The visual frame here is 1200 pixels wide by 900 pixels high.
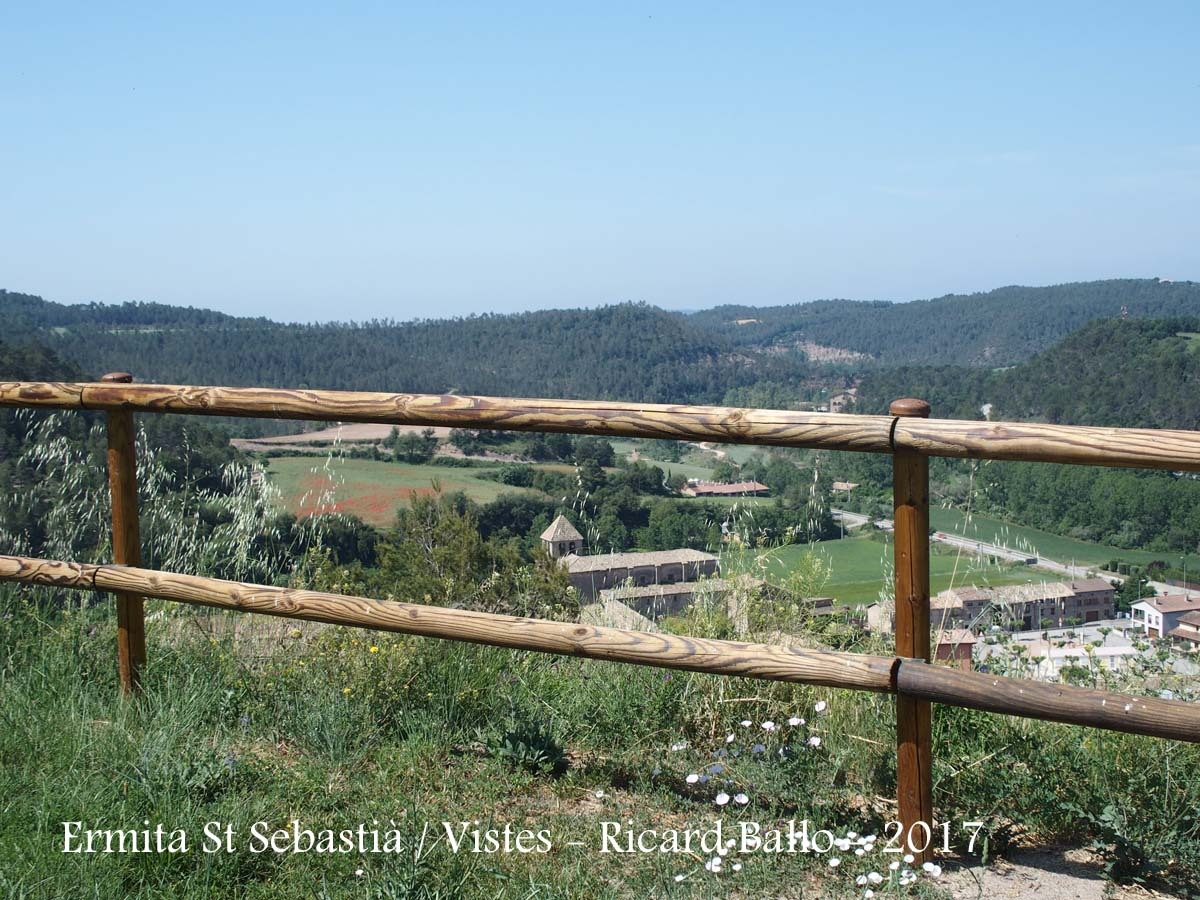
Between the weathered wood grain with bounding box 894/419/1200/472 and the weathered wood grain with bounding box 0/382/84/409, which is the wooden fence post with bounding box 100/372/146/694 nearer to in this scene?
the weathered wood grain with bounding box 0/382/84/409

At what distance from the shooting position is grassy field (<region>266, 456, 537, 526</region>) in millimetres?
5469

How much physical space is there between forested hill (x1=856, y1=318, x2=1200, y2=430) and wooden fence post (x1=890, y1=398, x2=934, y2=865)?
9759 millimetres

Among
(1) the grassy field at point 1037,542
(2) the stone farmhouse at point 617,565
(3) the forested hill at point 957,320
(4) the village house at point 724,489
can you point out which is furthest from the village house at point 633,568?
(3) the forested hill at point 957,320

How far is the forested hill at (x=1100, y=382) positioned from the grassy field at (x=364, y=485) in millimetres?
6576

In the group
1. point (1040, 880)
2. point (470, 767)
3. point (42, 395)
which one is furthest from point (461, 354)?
point (1040, 880)

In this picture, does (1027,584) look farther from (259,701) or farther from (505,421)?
(259,701)

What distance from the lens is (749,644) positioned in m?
2.83

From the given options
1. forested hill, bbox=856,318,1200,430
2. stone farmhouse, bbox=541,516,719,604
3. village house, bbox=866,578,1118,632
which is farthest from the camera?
forested hill, bbox=856,318,1200,430

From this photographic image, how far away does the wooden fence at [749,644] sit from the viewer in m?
2.42

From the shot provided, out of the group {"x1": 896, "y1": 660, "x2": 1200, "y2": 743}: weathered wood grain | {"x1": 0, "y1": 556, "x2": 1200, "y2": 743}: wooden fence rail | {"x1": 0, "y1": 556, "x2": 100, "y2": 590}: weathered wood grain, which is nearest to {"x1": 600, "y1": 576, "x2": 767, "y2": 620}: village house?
{"x1": 0, "y1": 556, "x2": 1200, "y2": 743}: wooden fence rail

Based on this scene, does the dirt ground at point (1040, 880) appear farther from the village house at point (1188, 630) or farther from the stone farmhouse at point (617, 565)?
the stone farmhouse at point (617, 565)

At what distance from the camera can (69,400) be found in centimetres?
364

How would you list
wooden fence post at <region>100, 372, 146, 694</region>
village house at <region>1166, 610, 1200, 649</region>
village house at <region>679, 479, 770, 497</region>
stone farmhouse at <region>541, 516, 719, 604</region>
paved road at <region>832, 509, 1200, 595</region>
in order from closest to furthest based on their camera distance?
village house at <region>1166, 610, 1200, 649</region>, wooden fence post at <region>100, 372, 146, 694</region>, paved road at <region>832, 509, 1200, 595</region>, stone farmhouse at <region>541, 516, 719, 604</region>, village house at <region>679, 479, 770, 497</region>

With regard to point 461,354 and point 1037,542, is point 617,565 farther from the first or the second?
point 461,354
